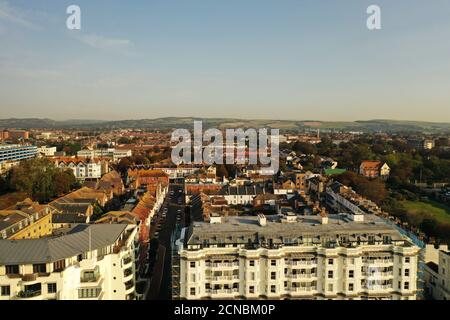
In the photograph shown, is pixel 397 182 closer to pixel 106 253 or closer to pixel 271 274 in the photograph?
pixel 271 274

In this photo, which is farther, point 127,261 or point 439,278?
point 439,278

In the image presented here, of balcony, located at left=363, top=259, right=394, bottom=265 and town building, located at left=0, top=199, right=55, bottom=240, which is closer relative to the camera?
balcony, located at left=363, top=259, right=394, bottom=265

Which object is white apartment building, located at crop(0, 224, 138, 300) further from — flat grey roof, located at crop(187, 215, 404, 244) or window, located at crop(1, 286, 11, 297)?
flat grey roof, located at crop(187, 215, 404, 244)

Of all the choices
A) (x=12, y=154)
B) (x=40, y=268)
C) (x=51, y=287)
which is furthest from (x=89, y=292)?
(x=12, y=154)

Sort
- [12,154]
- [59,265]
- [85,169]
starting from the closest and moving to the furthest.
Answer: [59,265], [85,169], [12,154]

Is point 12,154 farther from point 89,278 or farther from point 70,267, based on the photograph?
point 70,267

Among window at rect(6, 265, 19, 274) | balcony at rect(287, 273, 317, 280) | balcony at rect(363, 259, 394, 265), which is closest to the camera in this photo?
window at rect(6, 265, 19, 274)

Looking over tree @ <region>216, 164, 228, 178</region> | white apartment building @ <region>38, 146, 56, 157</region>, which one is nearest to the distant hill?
white apartment building @ <region>38, 146, 56, 157</region>
